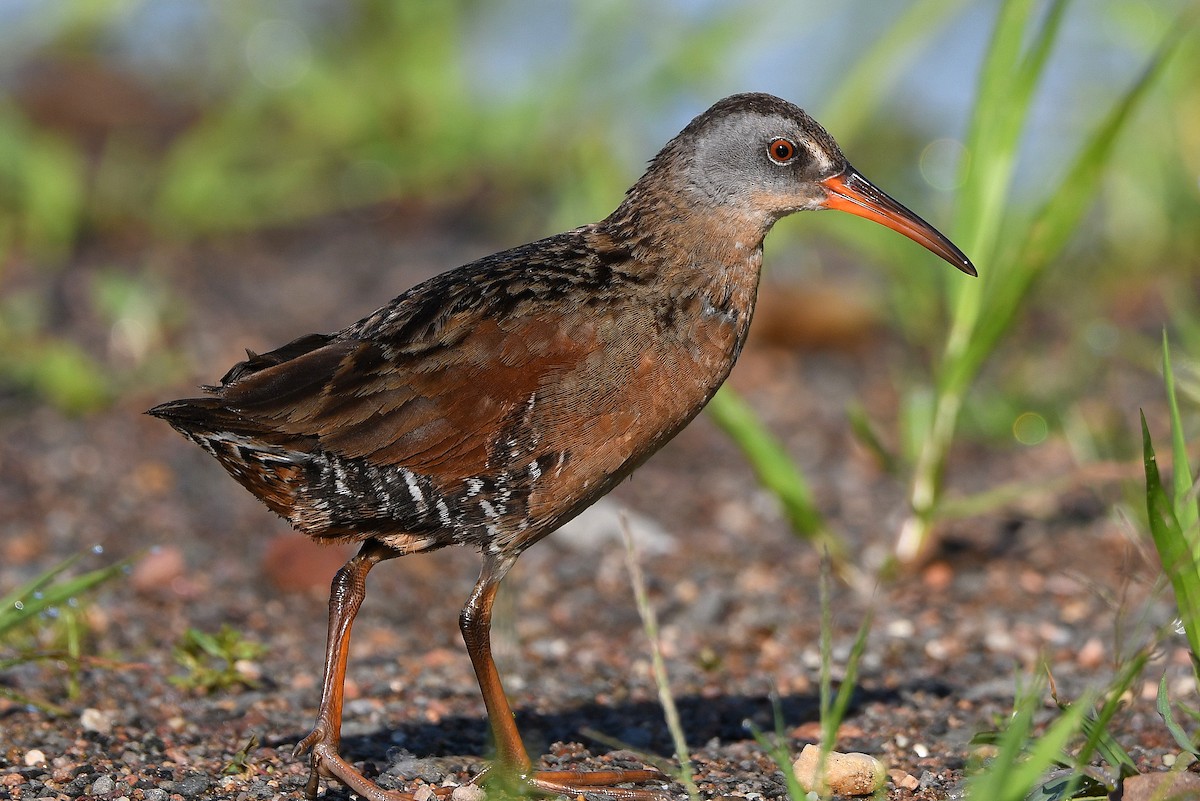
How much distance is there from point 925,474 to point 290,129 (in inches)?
183

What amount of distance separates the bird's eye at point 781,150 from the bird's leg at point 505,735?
1.15m

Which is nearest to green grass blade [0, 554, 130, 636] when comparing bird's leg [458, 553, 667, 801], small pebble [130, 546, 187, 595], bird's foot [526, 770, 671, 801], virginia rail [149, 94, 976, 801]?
virginia rail [149, 94, 976, 801]

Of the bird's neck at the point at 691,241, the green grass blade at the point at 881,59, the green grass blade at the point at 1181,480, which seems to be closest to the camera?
the green grass blade at the point at 1181,480

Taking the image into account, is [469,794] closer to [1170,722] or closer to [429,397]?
[429,397]

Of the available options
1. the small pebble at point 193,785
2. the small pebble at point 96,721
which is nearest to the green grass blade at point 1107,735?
the small pebble at point 193,785

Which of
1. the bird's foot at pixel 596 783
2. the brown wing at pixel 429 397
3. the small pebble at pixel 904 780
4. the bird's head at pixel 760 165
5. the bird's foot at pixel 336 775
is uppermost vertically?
the bird's head at pixel 760 165

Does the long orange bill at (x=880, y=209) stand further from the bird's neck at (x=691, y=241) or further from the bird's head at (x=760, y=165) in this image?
the bird's neck at (x=691, y=241)

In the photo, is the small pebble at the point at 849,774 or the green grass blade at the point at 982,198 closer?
the small pebble at the point at 849,774

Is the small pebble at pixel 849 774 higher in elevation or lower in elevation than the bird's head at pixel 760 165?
lower

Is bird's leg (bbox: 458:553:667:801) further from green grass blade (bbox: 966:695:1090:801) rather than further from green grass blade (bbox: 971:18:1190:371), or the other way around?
green grass blade (bbox: 971:18:1190:371)

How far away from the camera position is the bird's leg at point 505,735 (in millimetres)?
3320

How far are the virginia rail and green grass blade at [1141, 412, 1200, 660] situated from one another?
0.99 metres

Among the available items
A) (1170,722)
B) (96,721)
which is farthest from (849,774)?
(96,721)

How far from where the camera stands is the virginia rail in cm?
328
